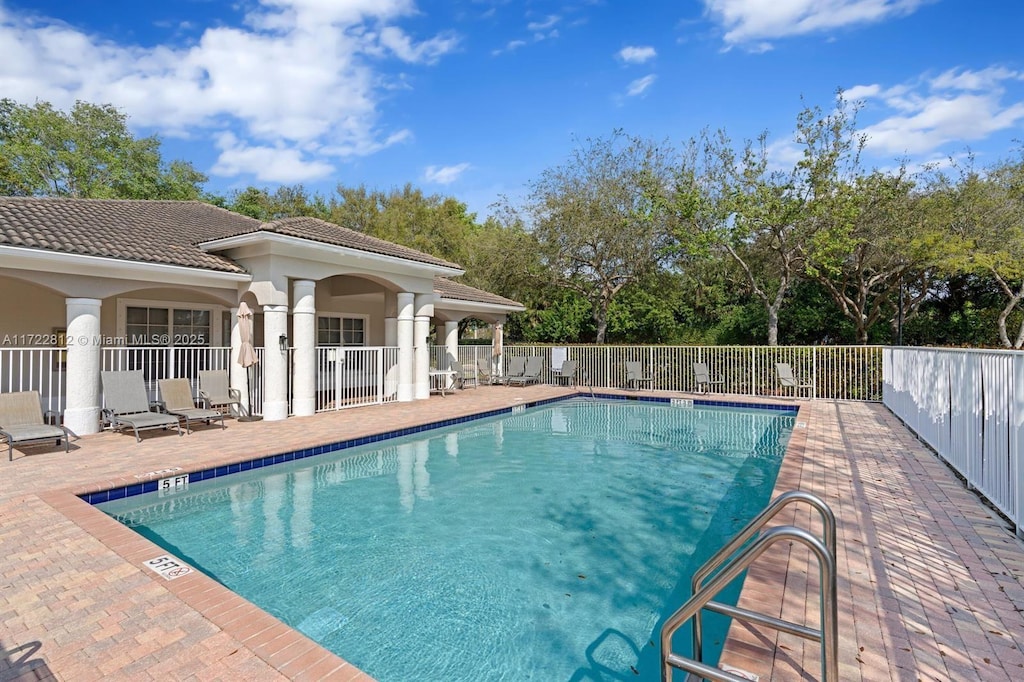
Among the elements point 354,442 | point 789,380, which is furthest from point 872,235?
point 354,442

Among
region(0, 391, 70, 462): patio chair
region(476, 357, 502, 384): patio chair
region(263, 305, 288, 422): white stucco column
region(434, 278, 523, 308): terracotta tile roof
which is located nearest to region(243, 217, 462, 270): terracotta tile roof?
region(263, 305, 288, 422): white stucco column

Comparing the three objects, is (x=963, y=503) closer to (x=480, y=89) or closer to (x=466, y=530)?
(x=466, y=530)

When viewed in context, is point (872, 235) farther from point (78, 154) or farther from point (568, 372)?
point (78, 154)

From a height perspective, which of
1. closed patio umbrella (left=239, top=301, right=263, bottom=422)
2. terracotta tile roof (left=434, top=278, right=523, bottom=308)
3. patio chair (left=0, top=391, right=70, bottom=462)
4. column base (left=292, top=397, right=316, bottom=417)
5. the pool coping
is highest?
terracotta tile roof (left=434, top=278, right=523, bottom=308)

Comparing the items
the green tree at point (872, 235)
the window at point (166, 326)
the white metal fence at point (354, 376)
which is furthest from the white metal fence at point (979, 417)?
the window at point (166, 326)

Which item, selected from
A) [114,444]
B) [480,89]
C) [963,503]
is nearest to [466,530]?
[963,503]

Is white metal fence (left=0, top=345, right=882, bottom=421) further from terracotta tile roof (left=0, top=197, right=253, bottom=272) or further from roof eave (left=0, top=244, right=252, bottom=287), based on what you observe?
terracotta tile roof (left=0, top=197, right=253, bottom=272)

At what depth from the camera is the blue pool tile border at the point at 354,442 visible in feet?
23.0

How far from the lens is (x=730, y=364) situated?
766 inches

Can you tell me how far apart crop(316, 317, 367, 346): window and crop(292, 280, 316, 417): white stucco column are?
5.67 metres

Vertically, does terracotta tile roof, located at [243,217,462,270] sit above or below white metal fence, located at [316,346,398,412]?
above

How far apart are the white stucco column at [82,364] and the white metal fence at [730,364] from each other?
39.3 feet

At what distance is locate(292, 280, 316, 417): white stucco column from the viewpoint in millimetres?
13008

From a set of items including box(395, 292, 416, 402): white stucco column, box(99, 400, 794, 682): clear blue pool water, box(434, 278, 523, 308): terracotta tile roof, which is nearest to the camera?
box(99, 400, 794, 682): clear blue pool water
